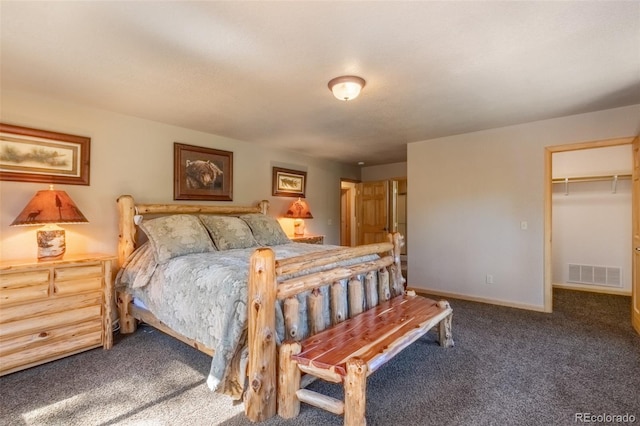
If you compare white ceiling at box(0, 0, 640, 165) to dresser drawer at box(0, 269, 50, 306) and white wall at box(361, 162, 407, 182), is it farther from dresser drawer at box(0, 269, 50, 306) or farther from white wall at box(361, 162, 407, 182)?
white wall at box(361, 162, 407, 182)

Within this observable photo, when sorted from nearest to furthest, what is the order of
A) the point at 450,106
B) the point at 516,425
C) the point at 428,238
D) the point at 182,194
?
the point at 516,425 → the point at 450,106 → the point at 182,194 → the point at 428,238

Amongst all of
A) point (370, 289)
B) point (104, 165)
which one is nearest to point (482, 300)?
point (370, 289)

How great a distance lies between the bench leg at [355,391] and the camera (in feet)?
5.15

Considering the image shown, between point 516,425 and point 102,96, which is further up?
A: point 102,96

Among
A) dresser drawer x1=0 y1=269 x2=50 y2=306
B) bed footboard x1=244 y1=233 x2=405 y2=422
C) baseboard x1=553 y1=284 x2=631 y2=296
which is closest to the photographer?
Result: bed footboard x1=244 y1=233 x2=405 y2=422

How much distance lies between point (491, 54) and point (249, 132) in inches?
113

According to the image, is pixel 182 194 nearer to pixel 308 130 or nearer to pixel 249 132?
pixel 249 132

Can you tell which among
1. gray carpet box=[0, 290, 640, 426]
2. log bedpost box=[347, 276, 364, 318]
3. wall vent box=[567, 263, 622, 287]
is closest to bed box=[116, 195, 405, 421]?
log bedpost box=[347, 276, 364, 318]

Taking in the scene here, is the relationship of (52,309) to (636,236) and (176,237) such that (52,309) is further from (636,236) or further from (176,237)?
(636,236)

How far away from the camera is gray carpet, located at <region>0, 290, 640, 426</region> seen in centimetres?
Answer: 183

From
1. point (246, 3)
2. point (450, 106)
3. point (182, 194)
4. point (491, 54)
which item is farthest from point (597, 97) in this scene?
point (182, 194)

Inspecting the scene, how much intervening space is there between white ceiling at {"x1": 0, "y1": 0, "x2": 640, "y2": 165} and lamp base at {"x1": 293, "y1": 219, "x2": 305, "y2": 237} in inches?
83.8

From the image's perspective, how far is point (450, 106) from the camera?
3.15 meters

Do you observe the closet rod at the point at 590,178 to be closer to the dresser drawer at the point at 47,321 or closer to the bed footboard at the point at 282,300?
the bed footboard at the point at 282,300
